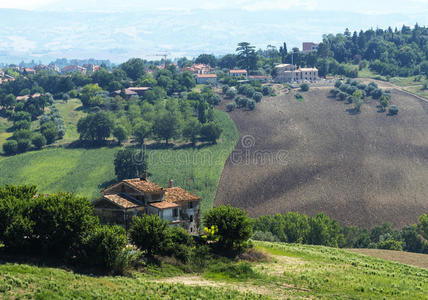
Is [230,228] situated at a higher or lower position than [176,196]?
lower

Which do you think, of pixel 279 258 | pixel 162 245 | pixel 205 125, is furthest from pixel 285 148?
pixel 162 245

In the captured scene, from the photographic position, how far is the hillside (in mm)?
140000

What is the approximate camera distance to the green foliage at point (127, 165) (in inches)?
6280

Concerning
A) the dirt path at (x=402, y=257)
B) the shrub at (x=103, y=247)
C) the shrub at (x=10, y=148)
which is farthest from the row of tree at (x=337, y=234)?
the shrub at (x=10, y=148)

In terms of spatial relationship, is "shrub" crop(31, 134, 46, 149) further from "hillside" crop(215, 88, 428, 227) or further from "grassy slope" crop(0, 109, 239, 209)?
"hillside" crop(215, 88, 428, 227)

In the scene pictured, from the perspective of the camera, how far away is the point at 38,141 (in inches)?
7111

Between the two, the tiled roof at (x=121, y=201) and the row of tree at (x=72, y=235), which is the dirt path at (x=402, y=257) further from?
the tiled roof at (x=121, y=201)

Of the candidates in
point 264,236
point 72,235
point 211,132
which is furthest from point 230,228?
point 211,132

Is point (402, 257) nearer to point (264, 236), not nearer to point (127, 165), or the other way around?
point (264, 236)

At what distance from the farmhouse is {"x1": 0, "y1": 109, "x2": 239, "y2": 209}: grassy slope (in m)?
63.0

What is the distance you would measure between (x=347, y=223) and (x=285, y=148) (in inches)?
2087

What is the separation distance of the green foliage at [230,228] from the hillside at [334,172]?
66850 millimetres

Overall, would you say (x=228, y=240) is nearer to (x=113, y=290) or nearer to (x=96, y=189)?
(x=113, y=290)

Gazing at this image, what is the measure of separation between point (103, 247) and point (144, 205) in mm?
16244
